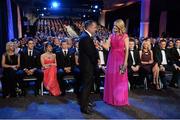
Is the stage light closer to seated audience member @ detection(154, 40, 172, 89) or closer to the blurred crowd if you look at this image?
the blurred crowd

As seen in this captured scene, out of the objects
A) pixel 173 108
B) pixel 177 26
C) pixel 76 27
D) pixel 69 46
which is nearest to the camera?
pixel 173 108

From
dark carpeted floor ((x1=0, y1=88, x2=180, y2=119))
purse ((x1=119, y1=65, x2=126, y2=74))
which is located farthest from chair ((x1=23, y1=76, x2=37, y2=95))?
purse ((x1=119, y1=65, x2=126, y2=74))

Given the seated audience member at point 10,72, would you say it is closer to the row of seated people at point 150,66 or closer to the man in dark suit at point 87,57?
the man in dark suit at point 87,57

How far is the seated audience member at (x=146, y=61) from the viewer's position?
22.2ft

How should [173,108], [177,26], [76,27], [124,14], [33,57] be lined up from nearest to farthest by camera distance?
[173,108] < [33,57] < [177,26] < [124,14] < [76,27]

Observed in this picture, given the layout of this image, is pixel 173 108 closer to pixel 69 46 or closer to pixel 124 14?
pixel 69 46

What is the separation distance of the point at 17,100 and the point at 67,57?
154 centimetres

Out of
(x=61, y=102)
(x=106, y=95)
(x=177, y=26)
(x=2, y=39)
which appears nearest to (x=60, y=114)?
(x=61, y=102)

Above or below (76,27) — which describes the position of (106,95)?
below

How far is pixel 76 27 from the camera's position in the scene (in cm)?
2973

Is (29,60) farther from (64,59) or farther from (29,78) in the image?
(64,59)

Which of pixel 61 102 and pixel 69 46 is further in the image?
pixel 69 46

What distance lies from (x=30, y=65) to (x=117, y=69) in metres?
A: 2.13

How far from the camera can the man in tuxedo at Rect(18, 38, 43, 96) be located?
6.23 m
